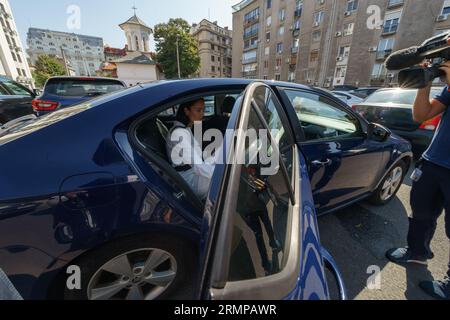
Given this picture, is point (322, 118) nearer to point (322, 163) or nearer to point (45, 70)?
point (322, 163)

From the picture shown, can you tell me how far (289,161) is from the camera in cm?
144

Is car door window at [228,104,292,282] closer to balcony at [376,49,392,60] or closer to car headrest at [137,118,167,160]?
car headrest at [137,118,167,160]

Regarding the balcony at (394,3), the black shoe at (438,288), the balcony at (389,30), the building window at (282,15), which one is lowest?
the black shoe at (438,288)

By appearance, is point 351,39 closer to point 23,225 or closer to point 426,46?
point 426,46

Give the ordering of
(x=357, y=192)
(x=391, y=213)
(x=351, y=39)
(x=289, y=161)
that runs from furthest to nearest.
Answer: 1. (x=351, y=39)
2. (x=391, y=213)
3. (x=357, y=192)
4. (x=289, y=161)

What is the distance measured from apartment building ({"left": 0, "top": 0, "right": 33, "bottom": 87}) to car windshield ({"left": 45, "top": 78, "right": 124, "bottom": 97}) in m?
33.1

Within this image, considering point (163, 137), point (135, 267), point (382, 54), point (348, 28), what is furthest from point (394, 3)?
point (135, 267)

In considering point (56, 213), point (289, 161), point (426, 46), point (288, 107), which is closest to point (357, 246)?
point (289, 161)

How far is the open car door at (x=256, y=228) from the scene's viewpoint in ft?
1.90

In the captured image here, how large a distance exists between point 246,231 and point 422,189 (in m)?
1.94

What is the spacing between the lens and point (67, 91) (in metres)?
4.40

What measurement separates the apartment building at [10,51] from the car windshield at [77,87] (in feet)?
109

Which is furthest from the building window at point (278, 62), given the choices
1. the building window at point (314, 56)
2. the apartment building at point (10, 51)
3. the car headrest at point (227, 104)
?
the apartment building at point (10, 51)

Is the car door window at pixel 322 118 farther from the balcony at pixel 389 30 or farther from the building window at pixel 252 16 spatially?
the building window at pixel 252 16
